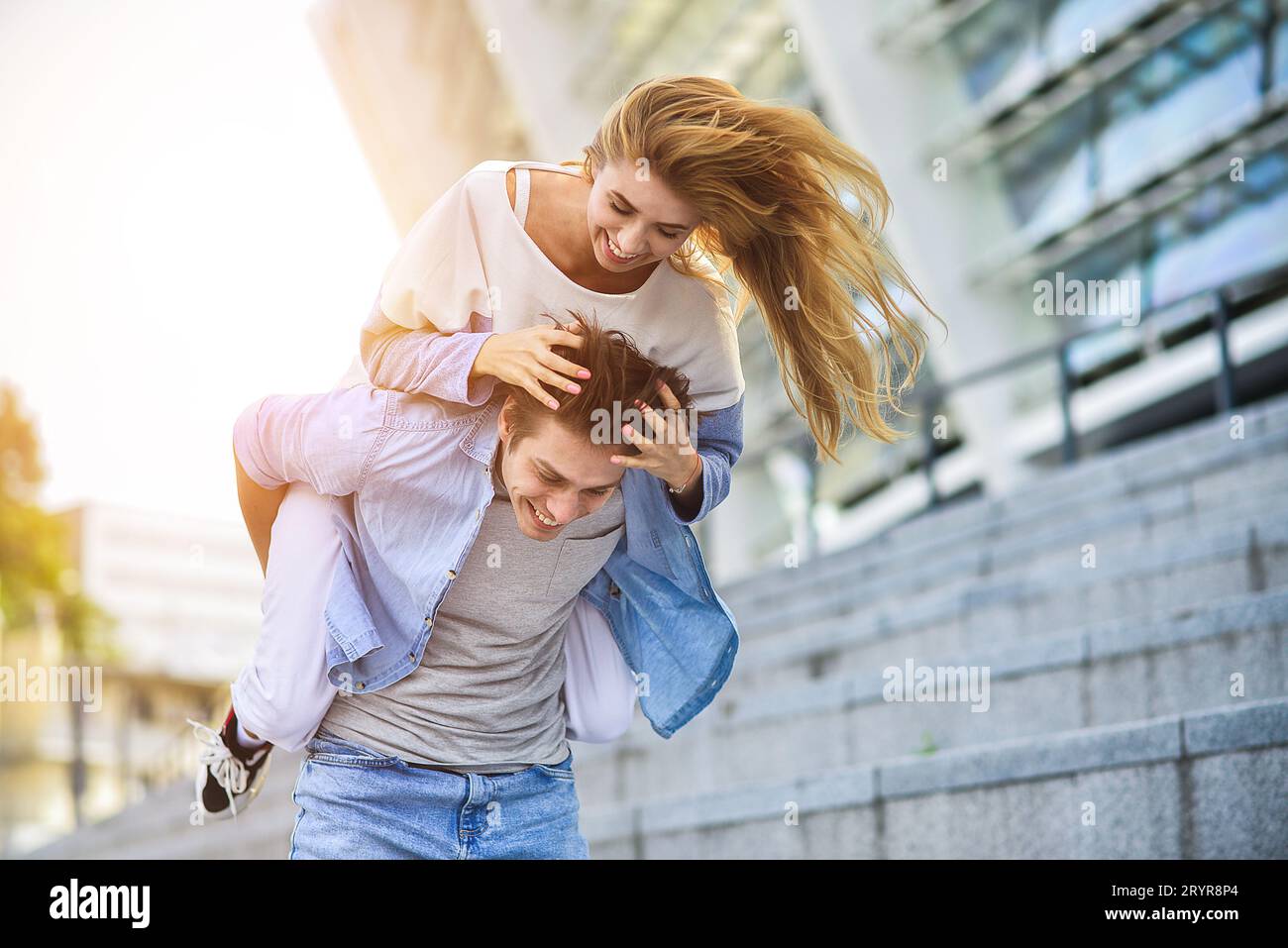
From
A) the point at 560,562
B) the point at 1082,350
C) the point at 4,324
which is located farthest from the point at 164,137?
the point at 1082,350

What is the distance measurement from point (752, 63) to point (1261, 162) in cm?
758

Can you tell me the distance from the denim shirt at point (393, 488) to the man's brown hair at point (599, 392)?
0.08 meters

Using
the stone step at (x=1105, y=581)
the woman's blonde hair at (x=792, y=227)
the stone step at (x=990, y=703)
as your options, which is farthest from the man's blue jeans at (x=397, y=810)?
the stone step at (x=1105, y=581)

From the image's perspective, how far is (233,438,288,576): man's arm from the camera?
219 cm

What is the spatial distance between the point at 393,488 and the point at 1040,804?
1683 mm

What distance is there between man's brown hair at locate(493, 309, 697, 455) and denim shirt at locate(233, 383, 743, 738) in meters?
0.08

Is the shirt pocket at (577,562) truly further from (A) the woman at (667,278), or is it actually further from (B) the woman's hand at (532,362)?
(B) the woman's hand at (532,362)

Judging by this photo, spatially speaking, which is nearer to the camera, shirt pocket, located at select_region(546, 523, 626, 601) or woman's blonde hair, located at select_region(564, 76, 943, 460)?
woman's blonde hair, located at select_region(564, 76, 943, 460)

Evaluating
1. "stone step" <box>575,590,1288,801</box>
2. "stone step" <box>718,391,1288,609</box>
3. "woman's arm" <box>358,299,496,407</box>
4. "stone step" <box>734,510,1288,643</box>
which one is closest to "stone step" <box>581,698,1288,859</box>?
Answer: "stone step" <box>575,590,1288,801</box>

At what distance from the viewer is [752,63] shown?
1766cm

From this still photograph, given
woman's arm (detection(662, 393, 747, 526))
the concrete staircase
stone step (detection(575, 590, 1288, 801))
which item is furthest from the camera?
stone step (detection(575, 590, 1288, 801))

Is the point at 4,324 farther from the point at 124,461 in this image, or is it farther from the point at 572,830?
the point at 572,830

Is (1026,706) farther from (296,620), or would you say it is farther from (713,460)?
(296,620)

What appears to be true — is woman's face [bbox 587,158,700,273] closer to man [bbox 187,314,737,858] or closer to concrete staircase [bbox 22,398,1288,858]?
man [bbox 187,314,737,858]
